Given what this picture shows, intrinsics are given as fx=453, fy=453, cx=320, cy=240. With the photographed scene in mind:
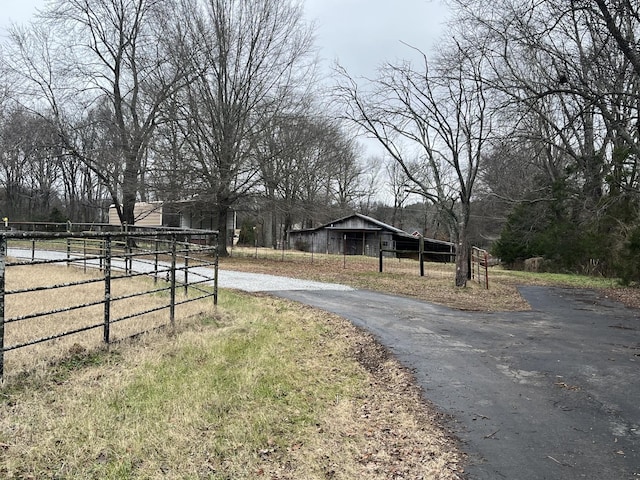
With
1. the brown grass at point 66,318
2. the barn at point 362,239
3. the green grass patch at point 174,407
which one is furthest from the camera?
the barn at point 362,239

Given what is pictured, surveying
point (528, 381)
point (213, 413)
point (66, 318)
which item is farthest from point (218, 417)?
point (66, 318)

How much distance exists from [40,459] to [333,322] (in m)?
5.41

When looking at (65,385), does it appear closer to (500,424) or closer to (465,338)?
(500,424)

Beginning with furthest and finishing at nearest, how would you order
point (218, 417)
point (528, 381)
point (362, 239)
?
point (362, 239)
point (528, 381)
point (218, 417)

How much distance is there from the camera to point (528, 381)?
4.94m

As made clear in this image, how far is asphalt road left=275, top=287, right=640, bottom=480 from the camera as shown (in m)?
3.29

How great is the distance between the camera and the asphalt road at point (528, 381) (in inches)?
130

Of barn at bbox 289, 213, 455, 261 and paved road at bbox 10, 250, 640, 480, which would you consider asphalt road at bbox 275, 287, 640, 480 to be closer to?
paved road at bbox 10, 250, 640, 480

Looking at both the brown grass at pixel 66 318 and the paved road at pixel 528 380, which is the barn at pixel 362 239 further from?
the brown grass at pixel 66 318

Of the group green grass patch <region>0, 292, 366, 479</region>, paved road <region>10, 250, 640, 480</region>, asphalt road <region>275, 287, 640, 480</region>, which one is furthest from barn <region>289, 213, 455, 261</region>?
green grass patch <region>0, 292, 366, 479</region>

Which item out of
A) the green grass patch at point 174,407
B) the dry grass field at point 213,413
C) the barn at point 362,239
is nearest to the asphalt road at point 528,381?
the dry grass field at point 213,413

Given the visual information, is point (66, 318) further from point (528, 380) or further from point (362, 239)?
point (362, 239)

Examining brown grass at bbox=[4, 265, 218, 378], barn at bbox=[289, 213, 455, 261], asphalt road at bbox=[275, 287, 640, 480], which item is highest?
barn at bbox=[289, 213, 455, 261]

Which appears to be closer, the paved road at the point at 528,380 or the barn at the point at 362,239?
the paved road at the point at 528,380
